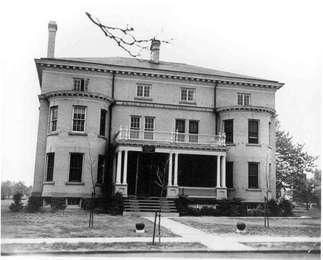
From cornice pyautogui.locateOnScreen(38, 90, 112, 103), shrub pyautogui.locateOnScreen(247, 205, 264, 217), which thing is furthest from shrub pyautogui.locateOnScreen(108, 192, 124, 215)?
shrub pyautogui.locateOnScreen(247, 205, 264, 217)

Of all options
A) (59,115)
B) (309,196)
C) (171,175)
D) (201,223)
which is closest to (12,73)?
(201,223)

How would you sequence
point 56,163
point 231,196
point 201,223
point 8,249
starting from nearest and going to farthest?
point 8,249 → point 201,223 → point 56,163 → point 231,196

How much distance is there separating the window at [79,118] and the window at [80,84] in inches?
73.6

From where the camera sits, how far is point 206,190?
26797 millimetres

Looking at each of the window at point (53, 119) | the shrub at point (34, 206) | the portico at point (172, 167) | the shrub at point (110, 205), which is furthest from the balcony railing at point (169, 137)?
the shrub at point (34, 206)

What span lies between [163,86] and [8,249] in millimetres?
18993

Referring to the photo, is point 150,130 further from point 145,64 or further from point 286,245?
point 286,245

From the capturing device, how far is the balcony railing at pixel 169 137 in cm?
2670

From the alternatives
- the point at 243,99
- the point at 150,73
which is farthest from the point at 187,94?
the point at 243,99

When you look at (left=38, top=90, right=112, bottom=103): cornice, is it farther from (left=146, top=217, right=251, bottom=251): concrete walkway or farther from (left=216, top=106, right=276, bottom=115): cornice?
(left=146, top=217, right=251, bottom=251): concrete walkway

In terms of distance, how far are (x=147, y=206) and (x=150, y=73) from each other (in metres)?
8.91

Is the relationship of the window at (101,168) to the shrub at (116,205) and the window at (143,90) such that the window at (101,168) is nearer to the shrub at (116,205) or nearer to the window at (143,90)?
the shrub at (116,205)

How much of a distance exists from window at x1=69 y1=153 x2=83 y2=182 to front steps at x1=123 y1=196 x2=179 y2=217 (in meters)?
3.32

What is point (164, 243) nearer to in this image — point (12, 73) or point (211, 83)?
point (12, 73)
